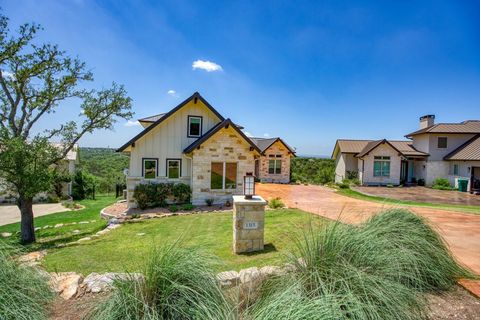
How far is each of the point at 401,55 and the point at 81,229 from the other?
18373 millimetres

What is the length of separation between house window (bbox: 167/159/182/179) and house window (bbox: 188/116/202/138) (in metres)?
1.79

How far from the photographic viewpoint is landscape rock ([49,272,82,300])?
357cm

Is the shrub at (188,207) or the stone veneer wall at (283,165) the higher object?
the stone veneer wall at (283,165)

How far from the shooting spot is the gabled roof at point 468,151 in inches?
871

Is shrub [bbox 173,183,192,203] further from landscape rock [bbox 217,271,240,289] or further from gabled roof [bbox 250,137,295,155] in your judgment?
gabled roof [bbox 250,137,295,155]

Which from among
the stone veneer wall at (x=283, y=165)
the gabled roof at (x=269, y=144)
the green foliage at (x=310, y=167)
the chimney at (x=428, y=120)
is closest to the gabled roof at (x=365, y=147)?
the chimney at (x=428, y=120)

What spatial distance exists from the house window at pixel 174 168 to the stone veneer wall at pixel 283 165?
12425mm

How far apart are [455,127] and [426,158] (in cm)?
488

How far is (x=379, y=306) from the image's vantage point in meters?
2.53

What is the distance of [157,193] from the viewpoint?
14336 millimetres

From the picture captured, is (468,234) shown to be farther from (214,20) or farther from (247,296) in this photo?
(214,20)

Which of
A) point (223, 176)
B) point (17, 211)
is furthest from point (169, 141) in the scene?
point (17, 211)

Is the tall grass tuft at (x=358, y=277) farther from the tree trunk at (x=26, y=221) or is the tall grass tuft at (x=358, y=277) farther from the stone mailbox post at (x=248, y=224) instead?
the tree trunk at (x=26, y=221)

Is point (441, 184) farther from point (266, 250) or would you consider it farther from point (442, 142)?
point (266, 250)
